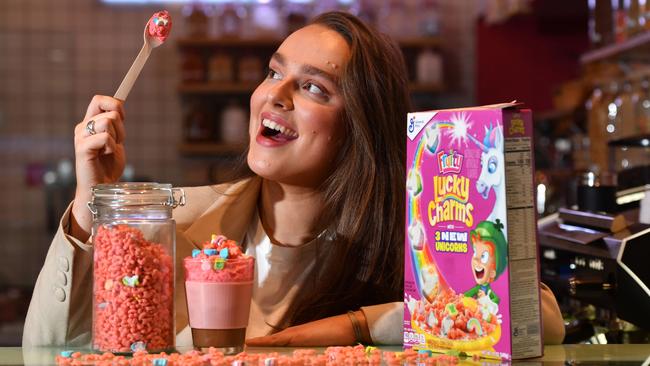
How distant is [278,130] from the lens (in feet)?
5.07

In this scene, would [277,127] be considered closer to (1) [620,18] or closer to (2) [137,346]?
(2) [137,346]

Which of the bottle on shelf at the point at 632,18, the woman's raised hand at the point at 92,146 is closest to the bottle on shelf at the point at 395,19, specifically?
the bottle on shelf at the point at 632,18

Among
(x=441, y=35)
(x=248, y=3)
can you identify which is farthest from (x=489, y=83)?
(x=248, y=3)

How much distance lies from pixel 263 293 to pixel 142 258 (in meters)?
0.48

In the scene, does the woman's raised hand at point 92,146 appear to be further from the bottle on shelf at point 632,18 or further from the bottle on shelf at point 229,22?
the bottle on shelf at point 229,22

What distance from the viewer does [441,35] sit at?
4.79 metres

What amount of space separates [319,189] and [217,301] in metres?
0.55

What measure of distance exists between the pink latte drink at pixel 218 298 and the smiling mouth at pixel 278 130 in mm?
426

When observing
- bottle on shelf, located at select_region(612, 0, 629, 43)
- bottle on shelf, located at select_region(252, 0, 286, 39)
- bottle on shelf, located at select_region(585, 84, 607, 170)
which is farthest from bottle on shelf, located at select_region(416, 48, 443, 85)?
bottle on shelf, located at select_region(612, 0, 629, 43)

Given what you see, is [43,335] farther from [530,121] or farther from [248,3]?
[248,3]

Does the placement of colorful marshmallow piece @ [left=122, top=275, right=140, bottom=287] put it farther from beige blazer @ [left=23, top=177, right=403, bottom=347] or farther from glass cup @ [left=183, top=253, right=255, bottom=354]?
beige blazer @ [left=23, top=177, right=403, bottom=347]

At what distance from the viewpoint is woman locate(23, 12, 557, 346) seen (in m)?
1.51

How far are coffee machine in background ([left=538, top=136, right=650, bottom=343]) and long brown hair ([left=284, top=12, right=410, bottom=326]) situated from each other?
12.1 inches

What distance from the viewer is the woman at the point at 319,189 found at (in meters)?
1.51
